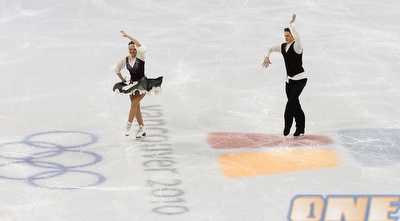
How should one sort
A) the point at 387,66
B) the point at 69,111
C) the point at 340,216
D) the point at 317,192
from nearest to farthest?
the point at 340,216
the point at 317,192
the point at 69,111
the point at 387,66

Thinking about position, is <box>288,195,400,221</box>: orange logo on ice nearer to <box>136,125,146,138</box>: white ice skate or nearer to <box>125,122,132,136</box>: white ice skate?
<box>136,125,146,138</box>: white ice skate

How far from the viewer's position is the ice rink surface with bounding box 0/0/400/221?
12.9m

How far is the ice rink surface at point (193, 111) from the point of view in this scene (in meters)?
12.9

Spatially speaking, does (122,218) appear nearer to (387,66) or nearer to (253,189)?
(253,189)

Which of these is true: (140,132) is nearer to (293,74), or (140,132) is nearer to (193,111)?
(193,111)

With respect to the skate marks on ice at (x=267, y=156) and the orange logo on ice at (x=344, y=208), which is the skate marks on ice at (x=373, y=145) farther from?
the orange logo on ice at (x=344, y=208)

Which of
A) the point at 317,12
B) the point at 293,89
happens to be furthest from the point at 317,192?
the point at 317,12

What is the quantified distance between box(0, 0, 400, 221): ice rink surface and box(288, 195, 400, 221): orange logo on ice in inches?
5.9

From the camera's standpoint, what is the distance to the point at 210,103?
16078 mm

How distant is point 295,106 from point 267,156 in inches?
39.2

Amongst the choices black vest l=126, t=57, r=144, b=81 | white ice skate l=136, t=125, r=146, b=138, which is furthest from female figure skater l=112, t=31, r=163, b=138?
white ice skate l=136, t=125, r=146, b=138

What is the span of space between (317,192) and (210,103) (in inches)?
139

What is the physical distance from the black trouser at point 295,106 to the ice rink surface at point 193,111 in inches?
8.9

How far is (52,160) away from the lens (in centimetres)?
1396
